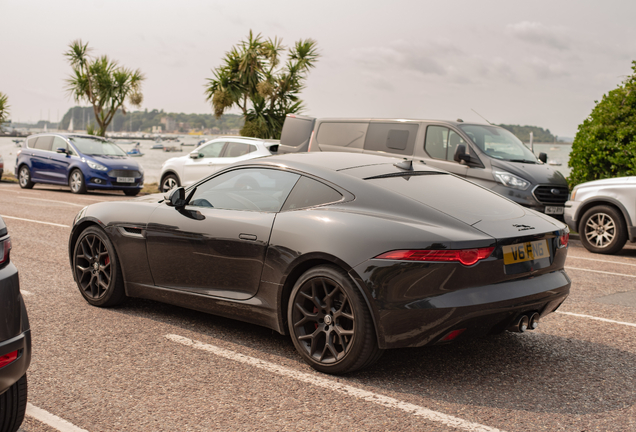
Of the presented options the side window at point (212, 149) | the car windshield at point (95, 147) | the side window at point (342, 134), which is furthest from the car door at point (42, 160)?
the side window at point (342, 134)

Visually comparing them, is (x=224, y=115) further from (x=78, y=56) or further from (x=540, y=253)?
(x=540, y=253)

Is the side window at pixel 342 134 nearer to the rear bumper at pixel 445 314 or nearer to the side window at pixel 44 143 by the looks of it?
the rear bumper at pixel 445 314

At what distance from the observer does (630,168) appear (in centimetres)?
1233

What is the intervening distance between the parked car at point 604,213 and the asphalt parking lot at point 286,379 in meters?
4.61

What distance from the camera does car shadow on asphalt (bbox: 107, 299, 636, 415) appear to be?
3586 mm

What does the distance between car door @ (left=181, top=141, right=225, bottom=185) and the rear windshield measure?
36.0ft

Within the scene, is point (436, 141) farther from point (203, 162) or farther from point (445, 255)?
point (445, 255)

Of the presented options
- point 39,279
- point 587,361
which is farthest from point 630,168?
point 39,279

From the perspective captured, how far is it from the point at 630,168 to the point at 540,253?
9666 millimetres

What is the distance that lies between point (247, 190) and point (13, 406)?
2308mm

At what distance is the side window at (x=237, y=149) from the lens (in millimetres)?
14586

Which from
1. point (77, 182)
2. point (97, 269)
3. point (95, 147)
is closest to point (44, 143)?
point (95, 147)

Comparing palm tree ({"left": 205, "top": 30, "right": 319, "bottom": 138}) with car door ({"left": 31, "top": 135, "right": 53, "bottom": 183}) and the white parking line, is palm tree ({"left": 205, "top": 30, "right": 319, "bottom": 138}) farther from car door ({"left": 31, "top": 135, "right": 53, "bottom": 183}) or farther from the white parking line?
the white parking line

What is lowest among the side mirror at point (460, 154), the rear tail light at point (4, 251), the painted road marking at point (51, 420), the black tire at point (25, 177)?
the black tire at point (25, 177)
